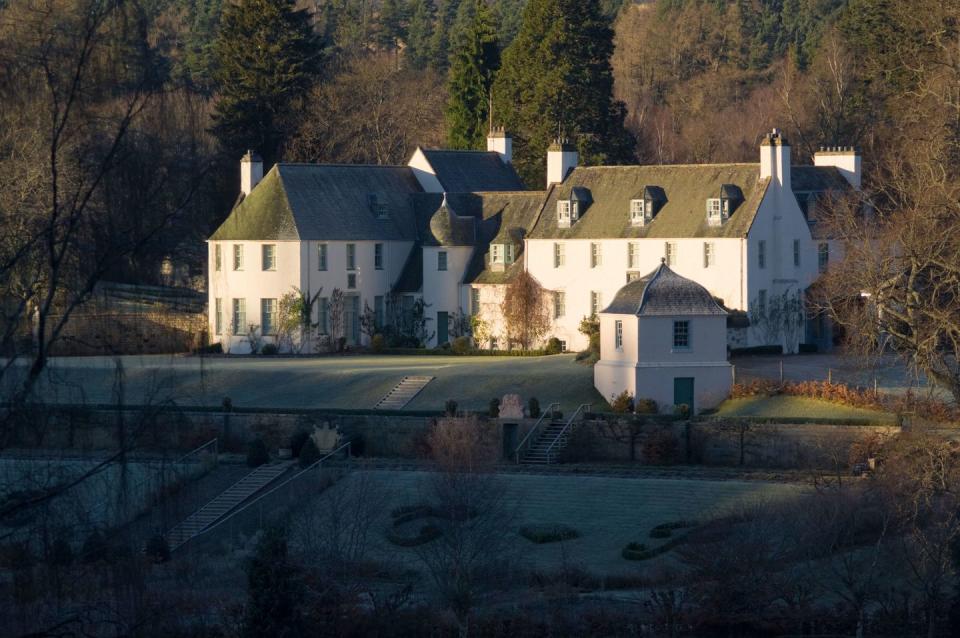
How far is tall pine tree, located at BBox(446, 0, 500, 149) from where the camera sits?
7894cm

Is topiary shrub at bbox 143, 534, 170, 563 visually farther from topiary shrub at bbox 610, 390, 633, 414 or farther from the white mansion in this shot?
the white mansion

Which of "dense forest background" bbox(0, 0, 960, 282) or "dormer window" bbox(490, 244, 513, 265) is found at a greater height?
Result: "dense forest background" bbox(0, 0, 960, 282)

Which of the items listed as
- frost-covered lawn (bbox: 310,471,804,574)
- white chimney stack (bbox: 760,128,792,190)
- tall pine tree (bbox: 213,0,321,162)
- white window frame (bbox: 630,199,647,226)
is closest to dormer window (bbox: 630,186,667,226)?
white window frame (bbox: 630,199,647,226)

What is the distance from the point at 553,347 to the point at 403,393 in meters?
8.45

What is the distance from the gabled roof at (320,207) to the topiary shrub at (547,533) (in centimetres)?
2352

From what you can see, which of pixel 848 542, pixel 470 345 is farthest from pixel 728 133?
pixel 848 542

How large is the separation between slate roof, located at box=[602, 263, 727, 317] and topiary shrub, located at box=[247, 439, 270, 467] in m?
10.5

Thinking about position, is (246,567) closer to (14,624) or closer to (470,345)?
(14,624)

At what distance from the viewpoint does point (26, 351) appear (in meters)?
16.4

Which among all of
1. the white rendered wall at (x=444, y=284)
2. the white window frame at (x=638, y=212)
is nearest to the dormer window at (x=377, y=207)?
the white rendered wall at (x=444, y=284)

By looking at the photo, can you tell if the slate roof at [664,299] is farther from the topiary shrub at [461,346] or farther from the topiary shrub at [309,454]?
the topiary shrub at [309,454]

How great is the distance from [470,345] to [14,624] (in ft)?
126

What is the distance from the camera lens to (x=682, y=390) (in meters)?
48.0

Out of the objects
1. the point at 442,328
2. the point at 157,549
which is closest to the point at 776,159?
the point at 442,328
